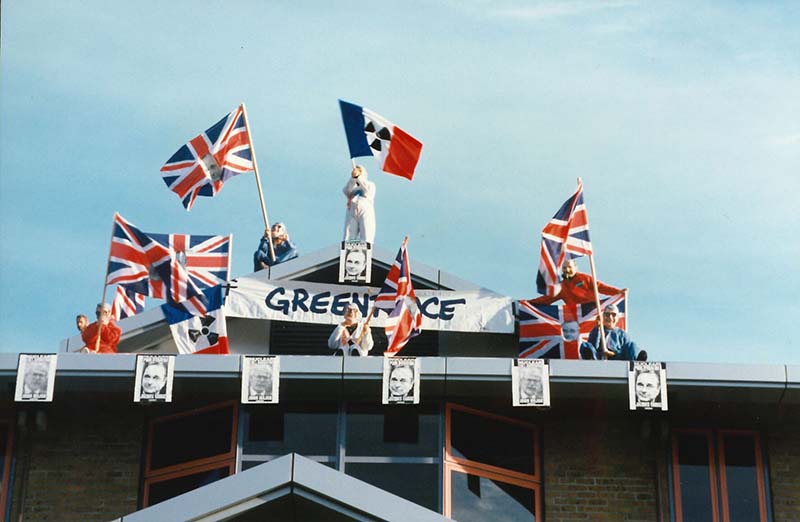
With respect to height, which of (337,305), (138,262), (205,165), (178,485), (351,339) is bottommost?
(178,485)

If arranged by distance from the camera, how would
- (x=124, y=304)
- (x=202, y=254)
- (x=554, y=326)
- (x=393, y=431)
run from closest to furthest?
(x=393, y=431), (x=554, y=326), (x=202, y=254), (x=124, y=304)

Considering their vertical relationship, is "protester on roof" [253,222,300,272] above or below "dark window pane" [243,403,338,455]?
above

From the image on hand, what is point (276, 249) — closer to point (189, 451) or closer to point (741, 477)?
point (189, 451)

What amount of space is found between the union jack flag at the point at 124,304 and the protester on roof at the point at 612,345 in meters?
6.54

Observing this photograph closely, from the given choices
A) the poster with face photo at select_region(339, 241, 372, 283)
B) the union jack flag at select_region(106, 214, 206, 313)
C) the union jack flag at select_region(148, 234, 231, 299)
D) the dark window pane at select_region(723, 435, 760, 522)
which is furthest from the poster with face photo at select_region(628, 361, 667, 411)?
the union jack flag at select_region(106, 214, 206, 313)

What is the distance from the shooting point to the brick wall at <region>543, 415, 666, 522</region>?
65.0ft

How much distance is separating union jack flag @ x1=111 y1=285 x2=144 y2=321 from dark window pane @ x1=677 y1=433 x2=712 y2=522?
8023 millimetres

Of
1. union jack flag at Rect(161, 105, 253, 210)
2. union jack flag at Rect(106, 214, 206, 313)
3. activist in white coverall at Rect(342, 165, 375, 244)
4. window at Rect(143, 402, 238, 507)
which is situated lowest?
window at Rect(143, 402, 238, 507)

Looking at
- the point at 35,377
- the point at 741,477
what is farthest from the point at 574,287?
the point at 35,377

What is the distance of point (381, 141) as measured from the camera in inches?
925

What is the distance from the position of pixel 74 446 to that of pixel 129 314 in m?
3.37

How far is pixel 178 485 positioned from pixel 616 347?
5966 millimetres

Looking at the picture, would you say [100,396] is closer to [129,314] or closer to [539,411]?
[129,314]

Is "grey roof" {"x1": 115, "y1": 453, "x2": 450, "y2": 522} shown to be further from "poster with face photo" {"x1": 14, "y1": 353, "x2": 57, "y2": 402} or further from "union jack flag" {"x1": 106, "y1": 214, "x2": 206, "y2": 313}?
"union jack flag" {"x1": 106, "y1": 214, "x2": 206, "y2": 313}
